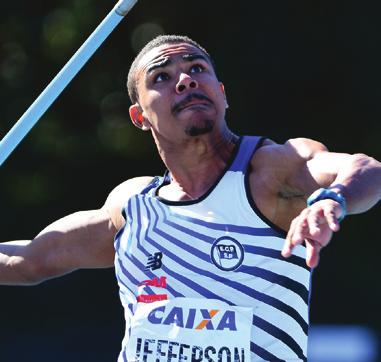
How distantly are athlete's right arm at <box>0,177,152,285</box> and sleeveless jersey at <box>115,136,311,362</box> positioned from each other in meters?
0.55

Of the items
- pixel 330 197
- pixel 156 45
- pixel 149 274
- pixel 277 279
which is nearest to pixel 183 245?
pixel 149 274

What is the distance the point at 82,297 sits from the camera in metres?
10.7

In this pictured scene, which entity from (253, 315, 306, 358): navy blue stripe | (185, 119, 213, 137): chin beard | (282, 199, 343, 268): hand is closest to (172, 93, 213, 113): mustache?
(185, 119, 213, 137): chin beard

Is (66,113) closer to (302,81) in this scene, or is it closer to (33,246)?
(302,81)

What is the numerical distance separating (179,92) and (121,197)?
0.63 meters

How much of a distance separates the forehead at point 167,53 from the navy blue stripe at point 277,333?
4.57 ft

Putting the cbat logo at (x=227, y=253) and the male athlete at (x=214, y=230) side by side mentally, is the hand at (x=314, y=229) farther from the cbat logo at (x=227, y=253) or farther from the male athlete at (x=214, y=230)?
the cbat logo at (x=227, y=253)

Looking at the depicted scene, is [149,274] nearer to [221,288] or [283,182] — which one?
[221,288]

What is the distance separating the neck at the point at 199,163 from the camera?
204 inches

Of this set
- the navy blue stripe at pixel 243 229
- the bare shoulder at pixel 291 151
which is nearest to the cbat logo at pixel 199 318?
the navy blue stripe at pixel 243 229

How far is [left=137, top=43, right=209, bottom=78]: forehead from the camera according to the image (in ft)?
17.4

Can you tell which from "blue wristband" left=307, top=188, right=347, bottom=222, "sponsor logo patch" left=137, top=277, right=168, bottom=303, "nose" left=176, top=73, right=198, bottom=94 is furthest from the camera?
"nose" left=176, top=73, right=198, bottom=94

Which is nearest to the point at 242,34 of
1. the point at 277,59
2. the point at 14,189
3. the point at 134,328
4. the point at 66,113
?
the point at 277,59

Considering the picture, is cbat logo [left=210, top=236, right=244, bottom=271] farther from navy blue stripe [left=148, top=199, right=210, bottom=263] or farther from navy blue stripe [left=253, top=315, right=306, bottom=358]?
navy blue stripe [left=253, top=315, right=306, bottom=358]
